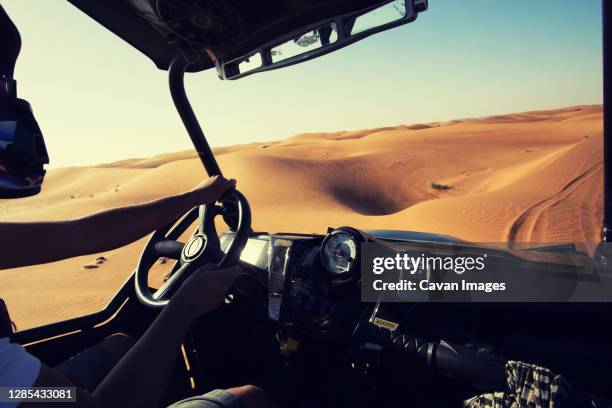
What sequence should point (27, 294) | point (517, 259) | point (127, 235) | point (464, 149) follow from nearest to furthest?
point (127, 235)
point (517, 259)
point (27, 294)
point (464, 149)

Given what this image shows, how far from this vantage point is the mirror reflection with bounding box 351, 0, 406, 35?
2037 mm

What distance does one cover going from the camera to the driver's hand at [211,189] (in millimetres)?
2232

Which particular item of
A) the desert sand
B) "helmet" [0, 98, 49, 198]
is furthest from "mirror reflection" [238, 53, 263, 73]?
the desert sand

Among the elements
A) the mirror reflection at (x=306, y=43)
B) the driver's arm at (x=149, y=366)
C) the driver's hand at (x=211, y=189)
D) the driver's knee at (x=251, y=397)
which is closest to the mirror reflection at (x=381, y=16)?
the mirror reflection at (x=306, y=43)

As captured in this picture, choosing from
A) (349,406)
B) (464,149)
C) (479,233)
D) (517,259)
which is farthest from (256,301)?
(464,149)

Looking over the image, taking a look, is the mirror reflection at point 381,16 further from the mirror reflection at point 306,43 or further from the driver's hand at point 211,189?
the driver's hand at point 211,189

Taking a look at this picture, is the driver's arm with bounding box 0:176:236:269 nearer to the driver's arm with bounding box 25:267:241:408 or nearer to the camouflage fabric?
the driver's arm with bounding box 25:267:241:408

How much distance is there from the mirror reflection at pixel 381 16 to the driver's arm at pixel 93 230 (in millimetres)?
1065

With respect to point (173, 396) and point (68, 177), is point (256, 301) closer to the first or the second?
point (173, 396)

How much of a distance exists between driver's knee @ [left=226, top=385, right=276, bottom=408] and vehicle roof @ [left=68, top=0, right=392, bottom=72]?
5.77 ft

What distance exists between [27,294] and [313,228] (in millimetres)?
7094

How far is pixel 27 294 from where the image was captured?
8.46m

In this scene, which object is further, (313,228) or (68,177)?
(68,177)

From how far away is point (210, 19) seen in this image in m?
2.17
